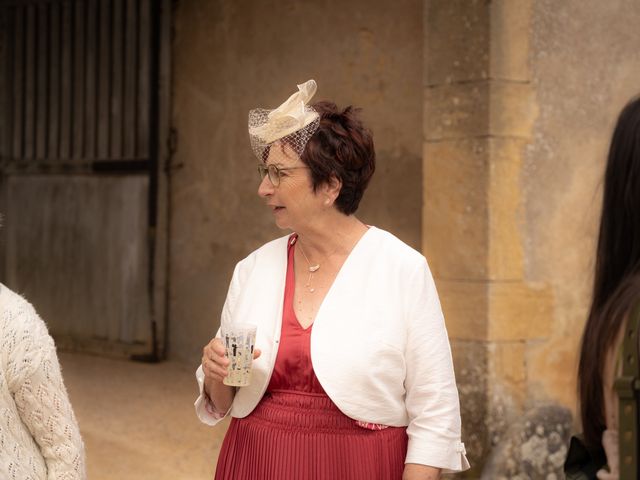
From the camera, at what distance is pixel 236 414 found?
116 inches

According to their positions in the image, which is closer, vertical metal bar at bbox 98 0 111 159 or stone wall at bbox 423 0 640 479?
stone wall at bbox 423 0 640 479

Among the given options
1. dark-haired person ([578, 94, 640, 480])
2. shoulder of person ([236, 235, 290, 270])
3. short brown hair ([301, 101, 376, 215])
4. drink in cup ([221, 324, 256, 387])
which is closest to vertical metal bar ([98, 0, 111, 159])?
shoulder of person ([236, 235, 290, 270])

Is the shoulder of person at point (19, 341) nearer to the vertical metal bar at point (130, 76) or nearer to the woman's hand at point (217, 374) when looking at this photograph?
the woman's hand at point (217, 374)

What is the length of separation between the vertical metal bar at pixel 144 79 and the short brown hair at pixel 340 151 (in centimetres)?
538

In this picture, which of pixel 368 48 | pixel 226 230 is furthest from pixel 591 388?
pixel 226 230

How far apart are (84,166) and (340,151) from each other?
592 cm

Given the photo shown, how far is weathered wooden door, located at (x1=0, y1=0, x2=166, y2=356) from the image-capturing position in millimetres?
8250

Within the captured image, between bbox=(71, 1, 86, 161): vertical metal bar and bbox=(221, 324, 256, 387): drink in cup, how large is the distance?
6.13 metres

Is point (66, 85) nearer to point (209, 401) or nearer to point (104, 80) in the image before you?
point (104, 80)

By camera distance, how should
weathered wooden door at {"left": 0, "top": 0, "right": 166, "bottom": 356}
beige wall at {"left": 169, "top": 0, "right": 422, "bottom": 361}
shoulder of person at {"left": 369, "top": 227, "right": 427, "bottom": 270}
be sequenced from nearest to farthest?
shoulder of person at {"left": 369, "top": 227, "right": 427, "bottom": 270} → beige wall at {"left": 169, "top": 0, "right": 422, "bottom": 361} → weathered wooden door at {"left": 0, "top": 0, "right": 166, "bottom": 356}

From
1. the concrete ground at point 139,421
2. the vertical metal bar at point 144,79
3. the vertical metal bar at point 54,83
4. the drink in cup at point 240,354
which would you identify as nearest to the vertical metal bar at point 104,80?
the vertical metal bar at point 144,79

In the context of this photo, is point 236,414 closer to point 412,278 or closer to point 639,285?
point 412,278

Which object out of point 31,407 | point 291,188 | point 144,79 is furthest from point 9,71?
point 31,407

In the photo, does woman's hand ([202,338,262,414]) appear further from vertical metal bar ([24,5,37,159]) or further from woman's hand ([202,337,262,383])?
vertical metal bar ([24,5,37,159])
